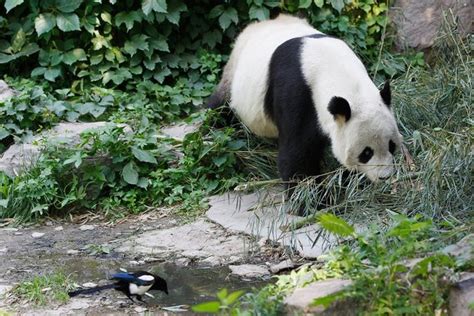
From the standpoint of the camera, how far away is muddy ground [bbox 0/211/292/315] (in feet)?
19.3

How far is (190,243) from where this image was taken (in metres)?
7.10

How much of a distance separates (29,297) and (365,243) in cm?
232

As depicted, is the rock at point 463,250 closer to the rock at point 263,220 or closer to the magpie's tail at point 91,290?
the rock at point 263,220

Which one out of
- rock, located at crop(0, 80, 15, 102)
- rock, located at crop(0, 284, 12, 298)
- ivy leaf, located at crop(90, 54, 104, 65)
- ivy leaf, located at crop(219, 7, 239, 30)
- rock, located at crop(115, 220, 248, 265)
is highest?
ivy leaf, located at crop(219, 7, 239, 30)

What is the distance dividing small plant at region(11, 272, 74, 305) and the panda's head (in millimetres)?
2203

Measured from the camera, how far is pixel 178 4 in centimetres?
959

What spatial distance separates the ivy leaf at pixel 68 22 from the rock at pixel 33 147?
131 cm

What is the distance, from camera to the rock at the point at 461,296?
4.47m

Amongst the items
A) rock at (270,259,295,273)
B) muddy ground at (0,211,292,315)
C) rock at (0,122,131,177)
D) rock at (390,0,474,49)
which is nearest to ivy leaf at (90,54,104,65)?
rock at (0,122,131,177)

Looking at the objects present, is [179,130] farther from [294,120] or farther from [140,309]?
[140,309]

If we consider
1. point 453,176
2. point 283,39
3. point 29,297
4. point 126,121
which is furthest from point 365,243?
point 126,121

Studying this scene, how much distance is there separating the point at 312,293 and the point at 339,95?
2.60m

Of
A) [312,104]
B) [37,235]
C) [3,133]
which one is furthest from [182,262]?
[3,133]

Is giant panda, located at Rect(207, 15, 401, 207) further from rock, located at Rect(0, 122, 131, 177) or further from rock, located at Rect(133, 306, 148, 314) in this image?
rock, located at Rect(133, 306, 148, 314)
